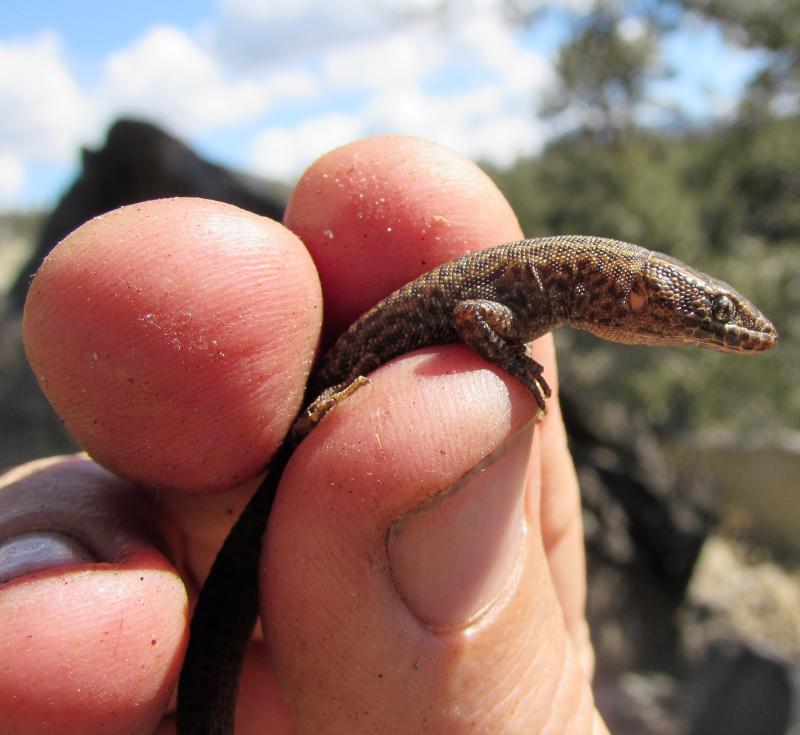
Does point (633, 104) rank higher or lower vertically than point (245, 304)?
lower

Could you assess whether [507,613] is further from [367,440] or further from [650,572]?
[650,572]

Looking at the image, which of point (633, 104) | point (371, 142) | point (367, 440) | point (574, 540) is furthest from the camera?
point (633, 104)

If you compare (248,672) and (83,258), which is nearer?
(83,258)

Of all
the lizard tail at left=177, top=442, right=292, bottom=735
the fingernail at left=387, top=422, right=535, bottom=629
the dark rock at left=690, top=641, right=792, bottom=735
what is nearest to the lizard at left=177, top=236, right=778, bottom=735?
the lizard tail at left=177, top=442, right=292, bottom=735

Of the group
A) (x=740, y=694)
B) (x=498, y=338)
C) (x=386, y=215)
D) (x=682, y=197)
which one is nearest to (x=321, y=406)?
(x=498, y=338)

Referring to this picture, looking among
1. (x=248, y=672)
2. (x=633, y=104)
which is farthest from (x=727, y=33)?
(x=248, y=672)

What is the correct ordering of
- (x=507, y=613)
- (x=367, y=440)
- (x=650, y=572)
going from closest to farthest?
(x=367, y=440), (x=507, y=613), (x=650, y=572)

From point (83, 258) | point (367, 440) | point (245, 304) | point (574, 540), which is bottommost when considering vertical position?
point (574, 540)
